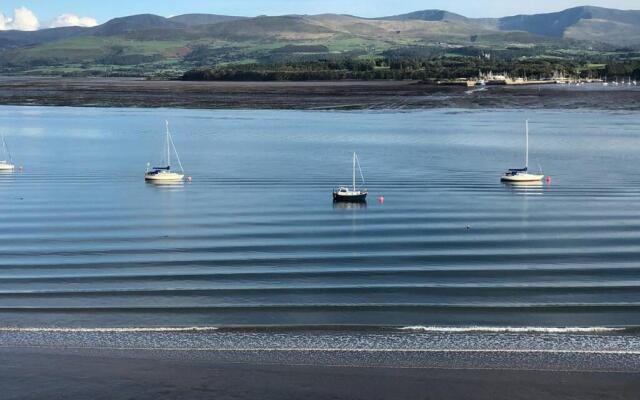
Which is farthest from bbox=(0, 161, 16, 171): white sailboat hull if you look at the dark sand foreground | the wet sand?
the wet sand

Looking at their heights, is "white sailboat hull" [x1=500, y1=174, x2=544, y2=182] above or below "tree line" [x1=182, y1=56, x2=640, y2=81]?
below

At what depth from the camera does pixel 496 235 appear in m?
22.9

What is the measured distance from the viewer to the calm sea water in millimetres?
15680

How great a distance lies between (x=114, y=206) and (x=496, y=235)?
37.8 ft

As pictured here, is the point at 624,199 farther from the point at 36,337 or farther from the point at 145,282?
the point at 36,337

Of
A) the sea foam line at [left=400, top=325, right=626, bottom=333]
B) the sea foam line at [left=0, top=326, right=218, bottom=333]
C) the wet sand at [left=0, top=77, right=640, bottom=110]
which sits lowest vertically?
the wet sand at [left=0, top=77, right=640, bottom=110]

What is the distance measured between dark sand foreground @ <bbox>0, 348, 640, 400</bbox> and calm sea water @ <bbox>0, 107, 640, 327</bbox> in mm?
2110

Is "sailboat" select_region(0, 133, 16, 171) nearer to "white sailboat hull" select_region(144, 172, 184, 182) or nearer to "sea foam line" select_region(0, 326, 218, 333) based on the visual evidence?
"white sailboat hull" select_region(144, 172, 184, 182)

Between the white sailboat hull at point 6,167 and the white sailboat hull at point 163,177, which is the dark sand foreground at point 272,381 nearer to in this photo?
the white sailboat hull at point 163,177

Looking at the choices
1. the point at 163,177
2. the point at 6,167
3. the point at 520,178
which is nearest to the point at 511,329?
the point at 520,178

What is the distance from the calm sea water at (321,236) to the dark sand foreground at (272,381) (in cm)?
211

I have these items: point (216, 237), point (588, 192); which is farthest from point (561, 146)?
point (216, 237)

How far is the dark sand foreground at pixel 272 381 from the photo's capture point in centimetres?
1163

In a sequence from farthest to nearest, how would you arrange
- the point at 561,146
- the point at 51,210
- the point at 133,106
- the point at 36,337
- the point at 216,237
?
the point at 133,106 < the point at 561,146 < the point at 51,210 < the point at 216,237 < the point at 36,337
